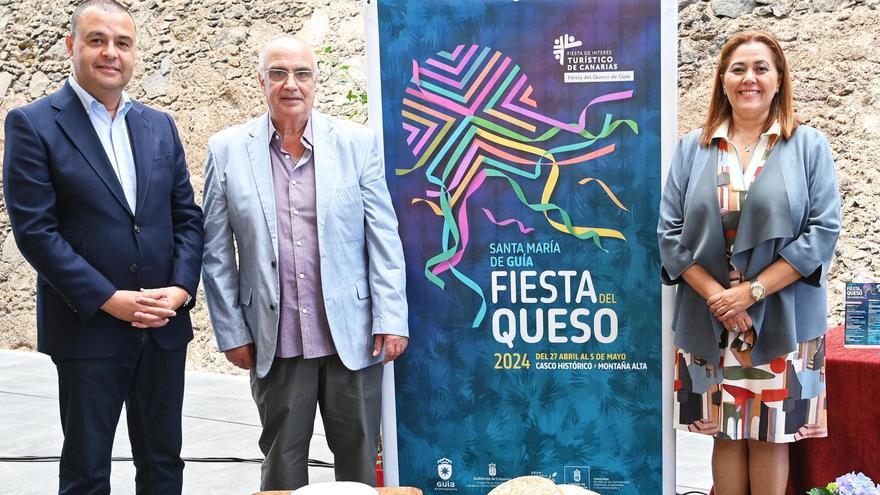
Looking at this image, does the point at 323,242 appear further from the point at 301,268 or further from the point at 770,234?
the point at 770,234

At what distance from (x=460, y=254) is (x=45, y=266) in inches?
45.4

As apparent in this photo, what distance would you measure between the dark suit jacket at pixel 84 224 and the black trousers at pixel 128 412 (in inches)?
1.9

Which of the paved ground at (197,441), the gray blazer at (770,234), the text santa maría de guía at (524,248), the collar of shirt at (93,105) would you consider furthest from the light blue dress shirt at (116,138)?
the paved ground at (197,441)

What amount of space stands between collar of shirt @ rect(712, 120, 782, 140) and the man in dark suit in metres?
1.51

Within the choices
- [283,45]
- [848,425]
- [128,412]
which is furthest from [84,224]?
[848,425]

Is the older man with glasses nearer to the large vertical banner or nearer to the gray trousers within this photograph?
the gray trousers

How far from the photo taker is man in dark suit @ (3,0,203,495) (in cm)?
217

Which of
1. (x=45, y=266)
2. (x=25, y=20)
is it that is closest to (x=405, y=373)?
(x=45, y=266)

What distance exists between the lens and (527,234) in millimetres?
2553

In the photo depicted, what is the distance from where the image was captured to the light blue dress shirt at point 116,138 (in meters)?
2.27

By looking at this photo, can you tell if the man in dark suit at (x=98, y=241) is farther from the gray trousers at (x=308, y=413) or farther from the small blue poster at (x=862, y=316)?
the small blue poster at (x=862, y=316)

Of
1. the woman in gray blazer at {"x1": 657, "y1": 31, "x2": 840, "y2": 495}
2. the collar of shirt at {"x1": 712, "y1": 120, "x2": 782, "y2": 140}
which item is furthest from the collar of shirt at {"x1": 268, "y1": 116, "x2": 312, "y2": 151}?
the collar of shirt at {"x1": 712, "y1": 120, "x2": 782, "y2": 140}

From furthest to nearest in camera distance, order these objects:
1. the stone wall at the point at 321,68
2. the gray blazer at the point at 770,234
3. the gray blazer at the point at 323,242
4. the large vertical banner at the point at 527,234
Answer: the stone wall at the point at 321,68, the large vertical banner at the point at 527,234, the gray blazer at the point at 323,242, the gray blazer at the point at 770,234

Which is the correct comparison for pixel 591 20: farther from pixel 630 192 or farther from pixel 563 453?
pixel 563 453
